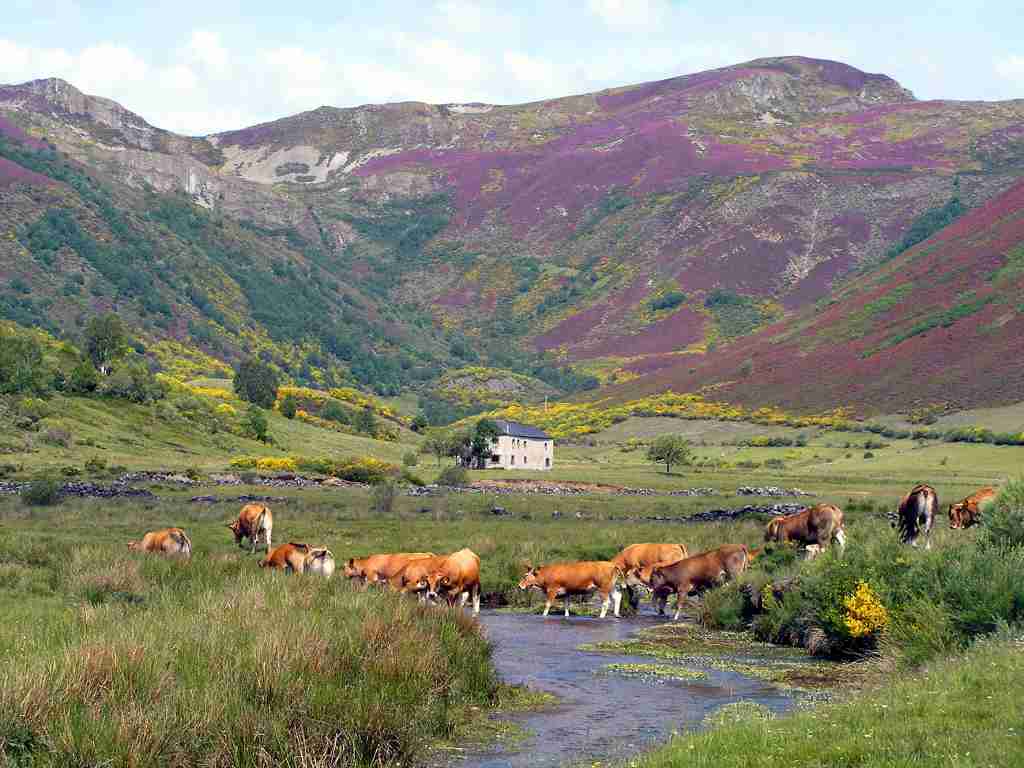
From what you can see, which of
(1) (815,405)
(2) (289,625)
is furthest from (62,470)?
(1) (815,405)

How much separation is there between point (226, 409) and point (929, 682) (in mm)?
94995

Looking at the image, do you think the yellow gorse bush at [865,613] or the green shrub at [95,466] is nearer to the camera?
the yellow gorse bush at [865,613]

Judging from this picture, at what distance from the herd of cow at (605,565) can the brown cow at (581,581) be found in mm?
23

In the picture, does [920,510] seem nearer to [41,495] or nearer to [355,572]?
[355,572]

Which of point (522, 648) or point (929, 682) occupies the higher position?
point (929, 682)

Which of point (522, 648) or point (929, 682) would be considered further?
point (522, 648)

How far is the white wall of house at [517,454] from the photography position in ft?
331

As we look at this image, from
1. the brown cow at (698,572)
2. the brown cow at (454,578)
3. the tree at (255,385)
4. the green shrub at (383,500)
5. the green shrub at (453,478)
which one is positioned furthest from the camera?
the tree at (255,385)

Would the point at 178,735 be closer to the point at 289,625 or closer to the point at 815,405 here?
the point at 289,625

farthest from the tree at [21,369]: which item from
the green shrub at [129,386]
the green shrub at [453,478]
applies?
the green shrub at [453,478]

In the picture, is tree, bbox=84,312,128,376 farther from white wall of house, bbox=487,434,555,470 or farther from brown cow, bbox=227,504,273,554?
brown cow, bbox=227,504,273,554

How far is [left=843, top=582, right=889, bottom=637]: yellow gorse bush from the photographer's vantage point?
19.6 meters

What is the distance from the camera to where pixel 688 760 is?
1091cm

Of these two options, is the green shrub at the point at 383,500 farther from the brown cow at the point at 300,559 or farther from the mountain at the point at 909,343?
the mountain at the point at 909,343
